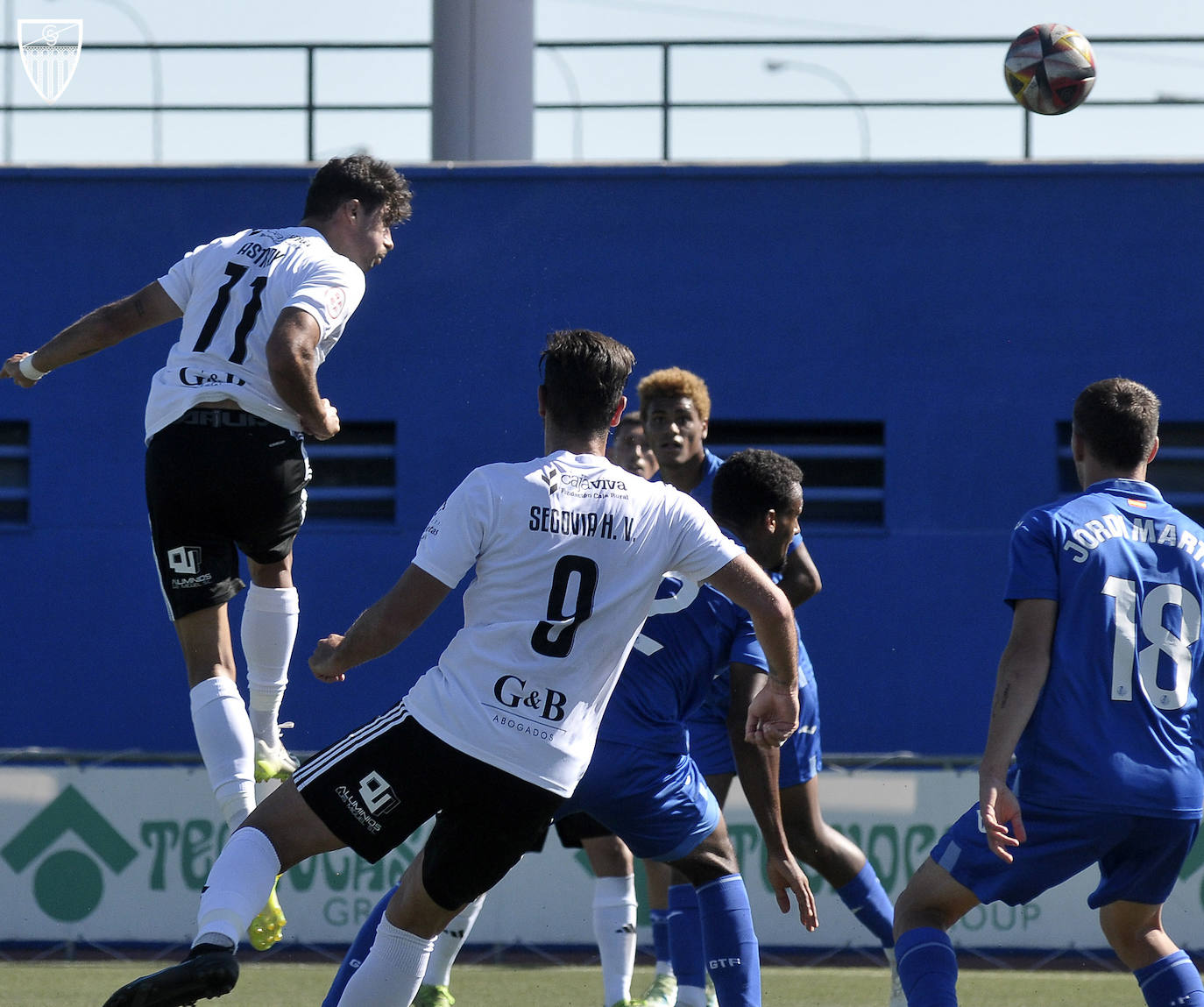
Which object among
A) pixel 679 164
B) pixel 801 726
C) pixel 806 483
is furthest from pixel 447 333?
pixel 801 726

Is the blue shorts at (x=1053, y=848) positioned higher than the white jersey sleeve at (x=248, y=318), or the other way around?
the white jersey sleeve at (x=248, y=318)

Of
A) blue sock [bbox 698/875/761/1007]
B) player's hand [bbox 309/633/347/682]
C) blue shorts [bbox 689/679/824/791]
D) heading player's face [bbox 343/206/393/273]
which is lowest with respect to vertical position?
blue sock [bbox 698/875/761/1007]

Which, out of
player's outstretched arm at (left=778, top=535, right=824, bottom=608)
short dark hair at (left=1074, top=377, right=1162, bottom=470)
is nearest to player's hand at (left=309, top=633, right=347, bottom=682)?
short dark hair at (left=1074, top=377, right=1162, bottom=470)

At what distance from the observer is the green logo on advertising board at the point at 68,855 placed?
8.73 m

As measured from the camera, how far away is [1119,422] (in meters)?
4.52

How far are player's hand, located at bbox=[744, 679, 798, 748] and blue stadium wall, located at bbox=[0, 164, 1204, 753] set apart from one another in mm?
8656

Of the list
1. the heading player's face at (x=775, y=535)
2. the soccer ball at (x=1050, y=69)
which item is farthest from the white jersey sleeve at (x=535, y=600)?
the soccer ball at (x=1050, y=69)

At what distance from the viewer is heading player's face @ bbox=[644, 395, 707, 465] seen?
6719 millimetres

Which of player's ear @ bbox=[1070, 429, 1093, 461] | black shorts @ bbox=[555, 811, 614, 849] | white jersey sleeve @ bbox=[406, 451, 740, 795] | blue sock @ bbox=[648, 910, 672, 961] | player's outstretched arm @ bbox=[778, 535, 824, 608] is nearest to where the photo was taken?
white jersey sleeve @ bbox=[406, 451, 740, 795]

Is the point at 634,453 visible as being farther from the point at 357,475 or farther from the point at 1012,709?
the point at 357,475

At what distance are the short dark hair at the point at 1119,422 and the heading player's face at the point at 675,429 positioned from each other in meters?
2.38

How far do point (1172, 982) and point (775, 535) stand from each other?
6.16ft

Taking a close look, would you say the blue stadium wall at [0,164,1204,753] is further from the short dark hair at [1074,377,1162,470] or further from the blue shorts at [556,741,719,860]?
the short dark hair at [1074,377,1162,470]

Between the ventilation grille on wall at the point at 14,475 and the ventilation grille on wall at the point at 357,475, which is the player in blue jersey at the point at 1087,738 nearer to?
the ventilation grille on wall at the point at 357,475
